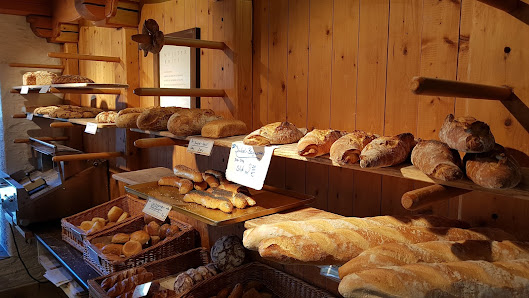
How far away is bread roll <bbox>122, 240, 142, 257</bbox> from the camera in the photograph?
220 cm

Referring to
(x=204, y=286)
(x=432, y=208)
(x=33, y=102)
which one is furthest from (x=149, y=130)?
(x=33, y=102)

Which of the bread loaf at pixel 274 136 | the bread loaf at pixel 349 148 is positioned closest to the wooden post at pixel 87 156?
the bread loaf at pixel 274 136

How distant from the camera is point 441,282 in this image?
803 mm

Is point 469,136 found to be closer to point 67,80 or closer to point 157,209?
point 157,209

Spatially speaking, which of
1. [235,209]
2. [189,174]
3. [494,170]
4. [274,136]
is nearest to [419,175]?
[494,170]

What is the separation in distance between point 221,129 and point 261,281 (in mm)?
791

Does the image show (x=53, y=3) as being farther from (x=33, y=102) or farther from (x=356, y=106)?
(x=356, y=106)

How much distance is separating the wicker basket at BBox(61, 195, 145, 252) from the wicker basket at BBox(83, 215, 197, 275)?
6cm

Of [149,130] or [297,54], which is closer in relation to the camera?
[297,54]

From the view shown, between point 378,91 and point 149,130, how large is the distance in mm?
1173

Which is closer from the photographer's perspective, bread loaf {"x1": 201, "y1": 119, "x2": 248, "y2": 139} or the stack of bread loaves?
the stack of bread loaves

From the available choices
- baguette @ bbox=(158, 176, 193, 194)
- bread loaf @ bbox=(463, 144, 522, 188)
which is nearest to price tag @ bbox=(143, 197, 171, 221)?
baguette @ bbox=(158, 176, 193, 194)

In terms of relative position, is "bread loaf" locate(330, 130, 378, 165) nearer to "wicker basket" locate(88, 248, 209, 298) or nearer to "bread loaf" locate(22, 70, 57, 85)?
"wicker basket" locate(88, 248, 209, 298)

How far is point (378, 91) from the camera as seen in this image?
1515 mm
